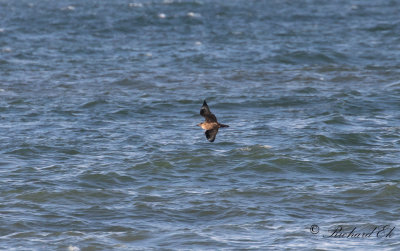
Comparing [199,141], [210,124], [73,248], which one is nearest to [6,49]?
[199,141]

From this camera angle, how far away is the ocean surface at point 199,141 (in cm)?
1198

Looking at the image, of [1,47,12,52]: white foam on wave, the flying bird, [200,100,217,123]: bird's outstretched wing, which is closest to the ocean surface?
[1,47,12,52]: white foam on wave

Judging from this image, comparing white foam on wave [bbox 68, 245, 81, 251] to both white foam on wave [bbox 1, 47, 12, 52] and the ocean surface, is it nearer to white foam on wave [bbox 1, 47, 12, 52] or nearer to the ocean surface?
the ocean surface

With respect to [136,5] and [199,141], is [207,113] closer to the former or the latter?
[199,141]

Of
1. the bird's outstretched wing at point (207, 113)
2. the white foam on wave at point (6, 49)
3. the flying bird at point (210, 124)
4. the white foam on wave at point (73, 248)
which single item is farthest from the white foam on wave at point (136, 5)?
the white foam on wave at point (73, 248)

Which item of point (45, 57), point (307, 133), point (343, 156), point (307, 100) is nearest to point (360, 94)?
point (307, 100)

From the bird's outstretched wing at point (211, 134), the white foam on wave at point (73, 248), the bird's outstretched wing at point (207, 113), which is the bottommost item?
the white foam on wave at point (73, 248)

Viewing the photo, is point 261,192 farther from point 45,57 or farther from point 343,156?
point 45,57

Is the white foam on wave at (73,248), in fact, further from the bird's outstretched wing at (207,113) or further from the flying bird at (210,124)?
the bird's outstretched wing at (207,113)

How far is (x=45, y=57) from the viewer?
2877 centimetres

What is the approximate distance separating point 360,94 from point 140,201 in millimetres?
10568

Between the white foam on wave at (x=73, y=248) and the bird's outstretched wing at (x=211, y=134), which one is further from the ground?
the bird's outstretched wing at (x=211, y=134)

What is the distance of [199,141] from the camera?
1725 cm

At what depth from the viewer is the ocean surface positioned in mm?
11984
